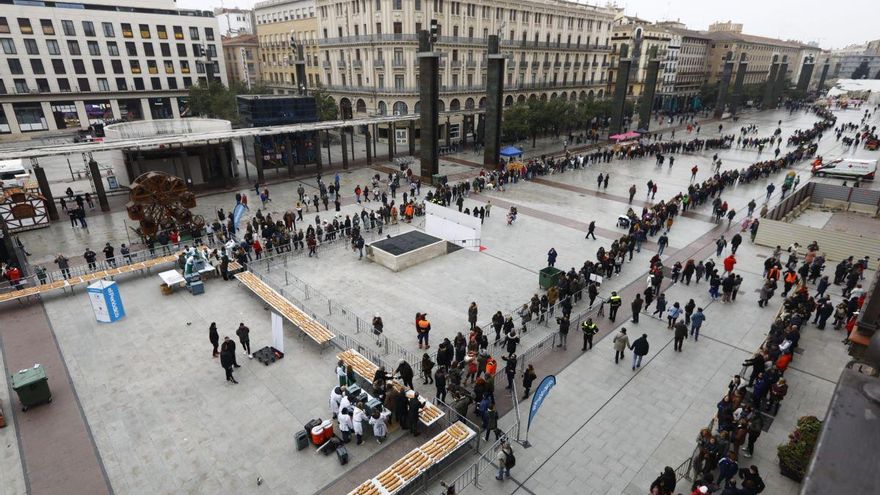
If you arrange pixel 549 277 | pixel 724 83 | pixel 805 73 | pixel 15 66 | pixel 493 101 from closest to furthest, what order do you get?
pixel 549 277 < pixel 493 101 < pixel 15 66 < pixel 724 83 < pixel 805 73

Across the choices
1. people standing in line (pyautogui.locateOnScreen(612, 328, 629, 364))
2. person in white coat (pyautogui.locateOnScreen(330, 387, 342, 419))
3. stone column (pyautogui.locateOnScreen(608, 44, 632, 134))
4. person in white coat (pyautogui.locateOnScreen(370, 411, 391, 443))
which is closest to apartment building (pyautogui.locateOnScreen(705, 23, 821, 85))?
stone column (pyautogui.locateOnScreen(608, 44, 632, 134))

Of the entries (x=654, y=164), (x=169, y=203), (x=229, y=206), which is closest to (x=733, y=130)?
(x=654, y=164)

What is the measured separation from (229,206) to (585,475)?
95.2ft

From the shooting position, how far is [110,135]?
35969 mm

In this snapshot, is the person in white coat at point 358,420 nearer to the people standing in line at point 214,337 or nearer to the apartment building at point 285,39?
the people standing in line at point 214,337

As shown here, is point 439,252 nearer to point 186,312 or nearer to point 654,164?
point 186,312

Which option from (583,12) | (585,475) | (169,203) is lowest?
(585,475)

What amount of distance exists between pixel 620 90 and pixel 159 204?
53184 millimetres

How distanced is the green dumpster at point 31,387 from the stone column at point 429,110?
30303mm

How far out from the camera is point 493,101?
44344 mm

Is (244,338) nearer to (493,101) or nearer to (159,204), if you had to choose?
(159,204)

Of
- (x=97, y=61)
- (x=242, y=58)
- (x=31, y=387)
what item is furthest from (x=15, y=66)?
(x=31, y=387)

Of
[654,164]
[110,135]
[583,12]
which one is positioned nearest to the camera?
[110,135]

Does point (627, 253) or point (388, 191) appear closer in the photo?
point (627, 253)
